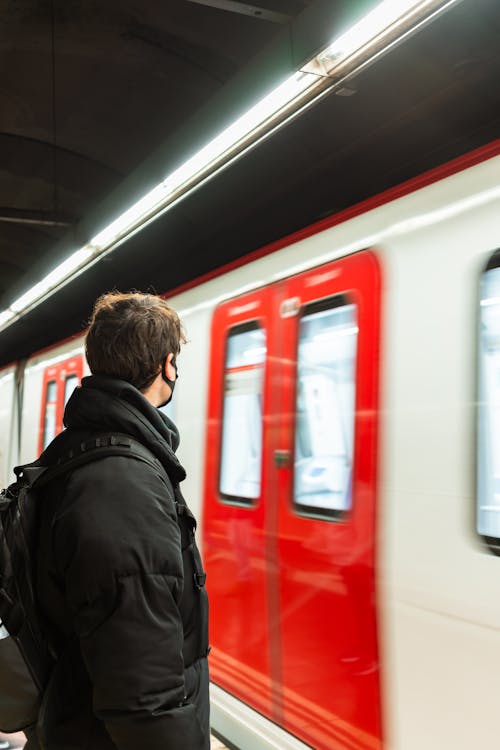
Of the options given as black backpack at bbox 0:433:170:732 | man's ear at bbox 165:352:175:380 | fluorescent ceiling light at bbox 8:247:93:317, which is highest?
fluorescent ceiling light at bbox 8:247:93:317

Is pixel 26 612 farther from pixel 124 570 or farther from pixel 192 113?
pixel 192 113

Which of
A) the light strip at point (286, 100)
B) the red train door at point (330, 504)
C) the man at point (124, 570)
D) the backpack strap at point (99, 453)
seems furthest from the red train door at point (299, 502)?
the backpack strap at point (99, 453)

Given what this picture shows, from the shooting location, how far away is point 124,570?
1.27 metres

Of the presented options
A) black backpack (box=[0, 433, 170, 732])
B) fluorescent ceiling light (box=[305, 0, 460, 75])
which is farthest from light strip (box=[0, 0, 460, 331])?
black backpack (box=[0, 433, 170, 732])

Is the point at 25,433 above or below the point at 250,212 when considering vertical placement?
below

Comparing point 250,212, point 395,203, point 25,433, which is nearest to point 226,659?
point 395,203

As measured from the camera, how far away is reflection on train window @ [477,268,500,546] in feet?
6.56

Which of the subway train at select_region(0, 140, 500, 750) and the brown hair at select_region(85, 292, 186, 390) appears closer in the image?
the brown hair at select_region(85, 292, 186, 390)

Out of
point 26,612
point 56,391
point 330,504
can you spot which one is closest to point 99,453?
point 26,612

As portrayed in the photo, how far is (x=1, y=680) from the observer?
56.2 inches

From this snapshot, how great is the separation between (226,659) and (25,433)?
15.4 ft

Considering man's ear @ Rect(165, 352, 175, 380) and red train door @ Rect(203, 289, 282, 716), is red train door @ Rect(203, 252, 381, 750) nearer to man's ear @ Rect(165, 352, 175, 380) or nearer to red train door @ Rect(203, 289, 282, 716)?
red train door @ Rect(203, 289, 282, 716)

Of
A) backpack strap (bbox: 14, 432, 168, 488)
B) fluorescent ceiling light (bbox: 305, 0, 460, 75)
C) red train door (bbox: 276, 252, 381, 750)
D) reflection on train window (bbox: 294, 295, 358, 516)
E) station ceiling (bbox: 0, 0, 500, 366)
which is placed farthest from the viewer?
station ceiling (bbox: 0, 0, 500, 366)

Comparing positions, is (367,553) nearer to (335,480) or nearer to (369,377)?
(335,480)
